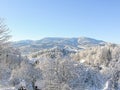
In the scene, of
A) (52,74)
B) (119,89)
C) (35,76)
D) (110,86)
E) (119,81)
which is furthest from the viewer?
(119,81)

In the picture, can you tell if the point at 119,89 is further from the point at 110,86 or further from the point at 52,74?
the point at 52,74

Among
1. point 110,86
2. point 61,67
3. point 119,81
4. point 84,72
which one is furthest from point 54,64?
point 119,81

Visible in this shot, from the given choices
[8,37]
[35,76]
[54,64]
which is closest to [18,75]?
[35,76]

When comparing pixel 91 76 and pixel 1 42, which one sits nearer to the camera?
pixel 1 42

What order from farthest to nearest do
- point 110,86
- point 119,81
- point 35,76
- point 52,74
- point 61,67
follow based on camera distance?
point 119,81 < point 110,86 < point 35,76 < point 61,67 < point 52,74

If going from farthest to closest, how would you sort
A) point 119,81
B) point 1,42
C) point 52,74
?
1. point 119,81
2. point 52,74
3. point 1,42

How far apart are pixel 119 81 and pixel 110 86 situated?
1761 centimetres

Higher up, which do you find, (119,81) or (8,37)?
(8,37)

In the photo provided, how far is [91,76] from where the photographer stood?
109625mm

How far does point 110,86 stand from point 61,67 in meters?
41.5

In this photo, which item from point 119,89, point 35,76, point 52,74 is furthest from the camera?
point 119,89

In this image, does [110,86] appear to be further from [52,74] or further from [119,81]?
[52,74]

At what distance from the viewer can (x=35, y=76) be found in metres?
81.9

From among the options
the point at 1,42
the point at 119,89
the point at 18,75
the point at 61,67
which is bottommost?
the point at 119,89
